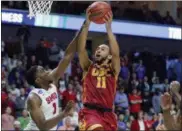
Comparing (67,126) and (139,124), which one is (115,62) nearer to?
(67,126)

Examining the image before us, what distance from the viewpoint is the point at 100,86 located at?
5.99 m

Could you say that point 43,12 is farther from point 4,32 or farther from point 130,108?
point 4,32

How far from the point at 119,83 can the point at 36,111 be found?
9650 millimetres

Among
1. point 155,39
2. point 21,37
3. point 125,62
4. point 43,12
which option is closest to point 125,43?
point 155,39

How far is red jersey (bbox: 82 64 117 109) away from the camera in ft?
19.6

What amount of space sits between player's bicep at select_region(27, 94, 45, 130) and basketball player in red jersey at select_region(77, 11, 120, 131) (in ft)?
1.87

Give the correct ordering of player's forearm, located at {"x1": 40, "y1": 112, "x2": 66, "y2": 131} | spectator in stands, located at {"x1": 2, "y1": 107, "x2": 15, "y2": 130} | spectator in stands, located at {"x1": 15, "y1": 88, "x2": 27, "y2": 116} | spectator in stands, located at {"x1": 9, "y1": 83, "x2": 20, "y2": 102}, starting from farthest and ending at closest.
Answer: spectator in stands, located at {"x1": 9, "y1": 83, "x2": 20, "y2": 102}
spectator in stands, located at {"x1": 15, "y1": 88, "x2": 27, "y2": 116}
spectator in stands, located at {"x1": 2, "y1": 107, "x2": 15, "y2": 130}
player's forearm, located at {"x1": 40, "y1": 112, "x2": 66, "y2": 131}

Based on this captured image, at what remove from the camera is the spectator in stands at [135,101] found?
1517cm

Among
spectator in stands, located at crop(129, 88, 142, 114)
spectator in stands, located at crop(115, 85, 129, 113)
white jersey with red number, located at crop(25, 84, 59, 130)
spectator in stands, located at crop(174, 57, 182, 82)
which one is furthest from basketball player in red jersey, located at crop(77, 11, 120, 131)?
spectator in stands, located at crop(174, 57, 182, 82)

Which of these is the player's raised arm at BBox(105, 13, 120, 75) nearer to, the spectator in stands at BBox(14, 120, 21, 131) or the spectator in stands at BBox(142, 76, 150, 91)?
the spectator in stands at BBox(14, 120, 21, 131)

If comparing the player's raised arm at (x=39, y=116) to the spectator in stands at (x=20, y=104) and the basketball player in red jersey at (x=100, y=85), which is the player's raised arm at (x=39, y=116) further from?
the spectator in stands at (x=20, y=104)

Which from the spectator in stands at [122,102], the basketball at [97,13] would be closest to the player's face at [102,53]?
the basketball at [97,13]

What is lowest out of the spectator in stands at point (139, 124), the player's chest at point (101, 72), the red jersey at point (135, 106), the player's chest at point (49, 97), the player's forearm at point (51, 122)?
the spectator in stands at point (139, 124)

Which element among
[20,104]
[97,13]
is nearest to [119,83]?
[20,104]
